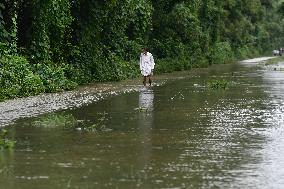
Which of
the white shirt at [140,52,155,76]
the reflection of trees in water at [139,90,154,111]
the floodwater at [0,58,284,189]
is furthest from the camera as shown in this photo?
the white shirt at [140,52,155,76]

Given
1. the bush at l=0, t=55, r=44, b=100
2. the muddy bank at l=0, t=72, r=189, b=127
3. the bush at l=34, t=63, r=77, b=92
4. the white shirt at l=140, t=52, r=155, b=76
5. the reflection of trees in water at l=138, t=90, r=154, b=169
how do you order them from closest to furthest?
the reflection of trees in water at l=138, t=90, r=154, b=169
the muddy bank at l=0, t=72, r=189, b=127
the bush at l=0, t=55, r=44, b=100
the bush at l=34, t=63, r=77, b=92
the white shirt at l=140, t=52, r=155, b=76

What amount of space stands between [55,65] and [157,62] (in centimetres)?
1781

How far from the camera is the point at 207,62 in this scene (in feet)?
191

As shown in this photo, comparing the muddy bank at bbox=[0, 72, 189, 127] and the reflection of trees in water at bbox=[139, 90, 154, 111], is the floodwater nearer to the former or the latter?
the reflection of trees in water at bbox=[139, 90, 154, 111]

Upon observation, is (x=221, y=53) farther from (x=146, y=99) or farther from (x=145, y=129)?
(x=145, y=129)

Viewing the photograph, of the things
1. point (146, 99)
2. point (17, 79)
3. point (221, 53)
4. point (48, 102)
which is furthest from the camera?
point (221, 53)

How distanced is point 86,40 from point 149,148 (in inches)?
769

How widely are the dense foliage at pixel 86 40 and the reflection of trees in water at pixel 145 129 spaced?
169 inches

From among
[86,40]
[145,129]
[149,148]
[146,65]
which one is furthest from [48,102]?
[86,40]

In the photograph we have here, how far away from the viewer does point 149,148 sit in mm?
10695

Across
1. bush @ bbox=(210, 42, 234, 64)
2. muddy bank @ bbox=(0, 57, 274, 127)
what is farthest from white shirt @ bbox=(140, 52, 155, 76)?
bush @ bbox=(210, 42, 234, 64)

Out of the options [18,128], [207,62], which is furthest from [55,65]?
[207,62]

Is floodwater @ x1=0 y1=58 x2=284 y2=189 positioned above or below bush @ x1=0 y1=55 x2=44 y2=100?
below

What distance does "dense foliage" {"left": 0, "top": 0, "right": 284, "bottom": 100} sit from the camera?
2283 centimetres
